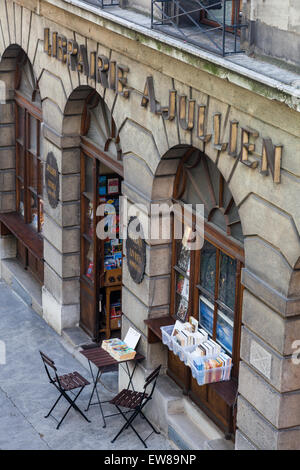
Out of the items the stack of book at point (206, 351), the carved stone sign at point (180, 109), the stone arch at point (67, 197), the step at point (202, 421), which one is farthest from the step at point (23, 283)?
the stack of book at point (206, 351)

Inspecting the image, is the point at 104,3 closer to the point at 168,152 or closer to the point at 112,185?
the point at 168,152

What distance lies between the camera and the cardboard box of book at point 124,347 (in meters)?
15.5

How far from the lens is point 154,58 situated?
13906mm

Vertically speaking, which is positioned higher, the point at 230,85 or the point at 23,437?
the point at 230,85

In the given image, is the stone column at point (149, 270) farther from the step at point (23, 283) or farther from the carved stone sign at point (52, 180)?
the step at point (23, 283)

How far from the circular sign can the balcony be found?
3.14 metres

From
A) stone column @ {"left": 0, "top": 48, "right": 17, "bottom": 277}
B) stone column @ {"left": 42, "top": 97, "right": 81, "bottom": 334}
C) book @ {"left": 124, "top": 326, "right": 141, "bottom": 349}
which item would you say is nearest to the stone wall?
book @ {"left": 124, "top": 326, "right": 141, "bottom": 349}

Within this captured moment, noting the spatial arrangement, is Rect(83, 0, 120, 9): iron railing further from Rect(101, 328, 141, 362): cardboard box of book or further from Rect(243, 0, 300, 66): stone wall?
Rect(101, 328, 141, 362): cardboard box of book

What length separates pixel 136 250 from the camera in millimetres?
15445

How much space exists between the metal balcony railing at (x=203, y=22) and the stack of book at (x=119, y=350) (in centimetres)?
509

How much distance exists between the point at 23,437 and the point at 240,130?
6429 millimetres
